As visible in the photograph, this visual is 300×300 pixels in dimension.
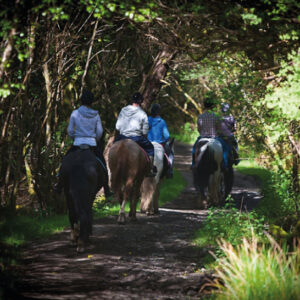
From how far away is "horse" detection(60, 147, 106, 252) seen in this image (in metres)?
9.38

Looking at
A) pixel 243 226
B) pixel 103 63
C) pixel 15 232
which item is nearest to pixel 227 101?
pixel 243 226

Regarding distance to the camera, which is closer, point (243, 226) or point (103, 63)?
point (243, 226)

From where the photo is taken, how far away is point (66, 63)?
12461 mm

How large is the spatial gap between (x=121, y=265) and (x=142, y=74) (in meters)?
10.00

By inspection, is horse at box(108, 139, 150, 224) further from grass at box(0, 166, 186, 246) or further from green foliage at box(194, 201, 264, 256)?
green foliage at box(194, 201, 264, 256)

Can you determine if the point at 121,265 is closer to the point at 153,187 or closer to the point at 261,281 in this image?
the point at 261,281

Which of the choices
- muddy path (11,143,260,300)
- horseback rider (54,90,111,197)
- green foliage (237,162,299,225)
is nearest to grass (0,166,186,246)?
muddy path (11,143,260,300)

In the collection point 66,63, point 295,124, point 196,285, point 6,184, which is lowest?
point 196,285

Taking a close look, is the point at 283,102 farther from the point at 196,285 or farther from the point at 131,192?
the point at 131,192

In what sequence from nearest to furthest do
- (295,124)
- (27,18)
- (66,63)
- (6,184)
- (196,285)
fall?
(196,285)
(27,18)
(295,124)
(6,184)
(66,63)

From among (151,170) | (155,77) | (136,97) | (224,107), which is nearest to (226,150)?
(155,77)

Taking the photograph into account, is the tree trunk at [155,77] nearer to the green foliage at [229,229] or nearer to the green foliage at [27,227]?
the green foliage at [27,227]

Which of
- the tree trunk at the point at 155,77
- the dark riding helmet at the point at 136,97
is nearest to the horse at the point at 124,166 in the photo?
the dark riding helmet at the point at 136,97

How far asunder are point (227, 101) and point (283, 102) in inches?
102
